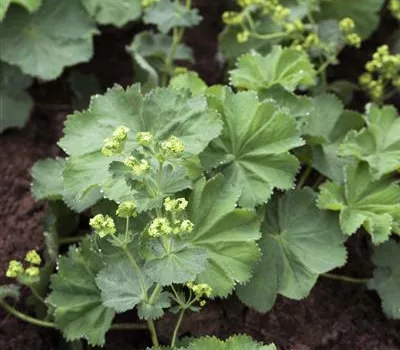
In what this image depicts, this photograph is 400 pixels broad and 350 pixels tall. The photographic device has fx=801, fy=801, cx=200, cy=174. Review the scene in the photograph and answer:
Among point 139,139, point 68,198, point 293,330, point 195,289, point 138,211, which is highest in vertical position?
point 139,139

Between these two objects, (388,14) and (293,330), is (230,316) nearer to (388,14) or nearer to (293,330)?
(293,330)

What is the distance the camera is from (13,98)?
257 centimetres

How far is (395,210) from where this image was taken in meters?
1.96

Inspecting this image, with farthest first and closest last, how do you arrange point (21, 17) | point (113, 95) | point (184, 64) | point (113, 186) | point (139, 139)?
point (184, 64) < point (21, 17) < point (113, 95) < point (113, 186) < point (139, 139)

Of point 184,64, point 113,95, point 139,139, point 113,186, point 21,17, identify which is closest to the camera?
point 139,139

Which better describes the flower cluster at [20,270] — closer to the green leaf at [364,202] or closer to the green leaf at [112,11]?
the green leaf at [364,202]

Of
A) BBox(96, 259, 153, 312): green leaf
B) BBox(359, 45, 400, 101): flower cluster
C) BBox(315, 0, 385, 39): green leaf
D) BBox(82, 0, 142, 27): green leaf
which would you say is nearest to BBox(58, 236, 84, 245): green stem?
BBox(96, 259, 153, 312): green leaf

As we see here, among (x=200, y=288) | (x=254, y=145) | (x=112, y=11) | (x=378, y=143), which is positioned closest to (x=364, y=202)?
(x=378, y=143)

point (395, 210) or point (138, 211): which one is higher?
point (138, 211)

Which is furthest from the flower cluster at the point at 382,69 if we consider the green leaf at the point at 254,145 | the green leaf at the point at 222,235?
the green leaf at the point at 222,235

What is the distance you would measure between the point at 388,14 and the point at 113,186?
1510 mm

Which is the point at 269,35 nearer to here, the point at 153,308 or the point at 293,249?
the point at 293,249

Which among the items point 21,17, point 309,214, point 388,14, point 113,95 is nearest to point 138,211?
point 113,95

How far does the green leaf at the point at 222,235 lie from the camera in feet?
6.06
